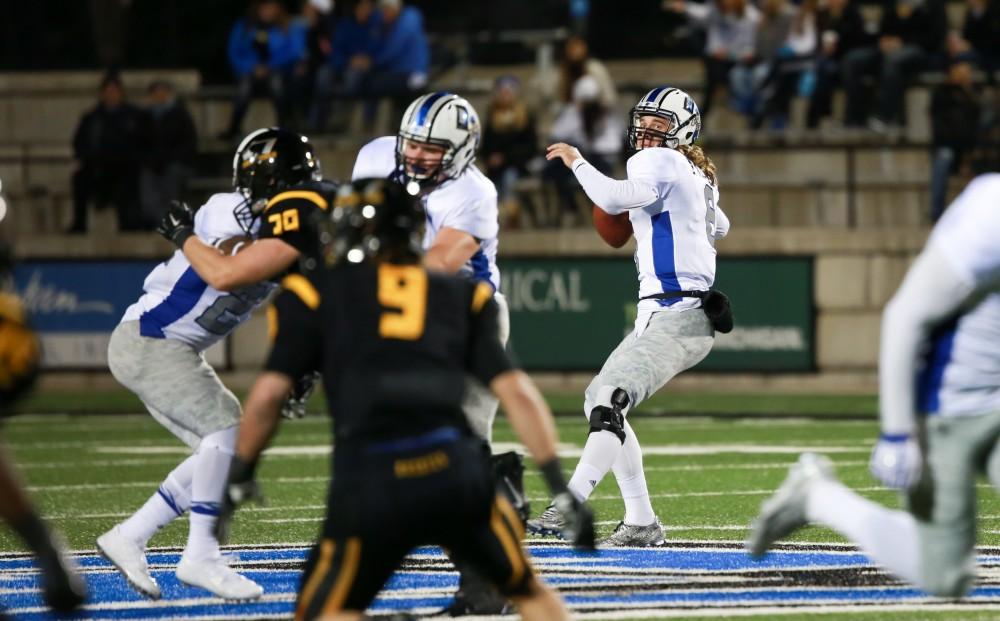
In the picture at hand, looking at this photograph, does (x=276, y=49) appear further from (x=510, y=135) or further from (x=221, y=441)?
(x=221, y=441)

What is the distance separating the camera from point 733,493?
9695 mm

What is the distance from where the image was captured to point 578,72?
17.8 metres

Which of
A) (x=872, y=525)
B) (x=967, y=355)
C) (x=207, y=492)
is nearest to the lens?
(x=967, y=355)

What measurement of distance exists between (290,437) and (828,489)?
8.17 meters

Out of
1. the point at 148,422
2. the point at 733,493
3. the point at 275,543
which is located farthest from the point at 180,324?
the point at 148,422

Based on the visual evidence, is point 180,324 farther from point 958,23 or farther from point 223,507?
point 958,23

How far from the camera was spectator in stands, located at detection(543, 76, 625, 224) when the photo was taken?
17438 mm

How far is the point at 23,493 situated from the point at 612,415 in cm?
327

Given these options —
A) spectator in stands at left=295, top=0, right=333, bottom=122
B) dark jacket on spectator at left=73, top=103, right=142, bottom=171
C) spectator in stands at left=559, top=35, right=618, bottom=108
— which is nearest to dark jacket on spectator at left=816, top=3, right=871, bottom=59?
spectator in stands at left=559, top=35, right=618, bottom=108

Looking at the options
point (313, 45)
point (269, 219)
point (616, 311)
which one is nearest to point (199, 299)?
point (269, 219)

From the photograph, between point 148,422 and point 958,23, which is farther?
point 958,23

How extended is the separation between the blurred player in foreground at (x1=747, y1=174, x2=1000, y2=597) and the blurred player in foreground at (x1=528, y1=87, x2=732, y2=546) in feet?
7.78

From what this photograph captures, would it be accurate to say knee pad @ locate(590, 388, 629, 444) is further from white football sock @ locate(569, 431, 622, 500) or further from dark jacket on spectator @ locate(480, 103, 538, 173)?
dark jacket on spectator @ locate(480, 103, 538, 173)

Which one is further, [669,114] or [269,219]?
[669,114]
